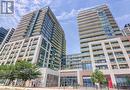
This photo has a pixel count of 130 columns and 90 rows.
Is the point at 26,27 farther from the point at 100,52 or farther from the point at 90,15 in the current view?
the point at 100,52

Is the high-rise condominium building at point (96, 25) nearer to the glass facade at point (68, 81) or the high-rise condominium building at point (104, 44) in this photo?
the high-rise condominium building at point (104, 44)

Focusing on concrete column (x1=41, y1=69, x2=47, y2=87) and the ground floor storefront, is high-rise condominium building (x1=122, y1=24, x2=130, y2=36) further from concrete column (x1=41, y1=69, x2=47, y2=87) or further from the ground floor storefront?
concrete column (x1=41, y1=69, x2=47, y2=87)

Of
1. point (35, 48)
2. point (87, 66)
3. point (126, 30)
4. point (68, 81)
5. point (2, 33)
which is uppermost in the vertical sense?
point (2, 33)

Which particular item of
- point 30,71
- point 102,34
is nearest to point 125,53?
point 102,34

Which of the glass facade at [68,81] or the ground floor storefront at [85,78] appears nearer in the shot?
the ground floor storefront at [85,78]

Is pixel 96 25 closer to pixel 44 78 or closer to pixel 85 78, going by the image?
pixel 85 78

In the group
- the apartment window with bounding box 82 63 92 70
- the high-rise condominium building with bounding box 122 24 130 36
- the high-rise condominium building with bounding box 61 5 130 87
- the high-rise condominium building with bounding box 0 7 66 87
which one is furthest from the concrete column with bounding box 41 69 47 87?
the high-rise condominium building with bounding box 122 24 130 36

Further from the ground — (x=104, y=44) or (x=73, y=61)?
(x=73, y=61)

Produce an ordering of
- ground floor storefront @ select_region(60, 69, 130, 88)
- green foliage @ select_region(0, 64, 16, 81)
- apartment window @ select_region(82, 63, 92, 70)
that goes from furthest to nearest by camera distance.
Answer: apartment window @ select_region(82, 63, 92, 70) < ground floor storefront @ select_region(60, 69, 130, 88) < green foliage @ select_region(0, 64, 16, 81)

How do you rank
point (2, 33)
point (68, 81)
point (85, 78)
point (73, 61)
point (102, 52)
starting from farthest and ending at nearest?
1. point (2, 33)
2. point (73, 61)
3. point (68, 81)
4. point (102, 52)
5. point (85, 78)

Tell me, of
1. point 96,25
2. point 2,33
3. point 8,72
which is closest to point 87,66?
point 96,25

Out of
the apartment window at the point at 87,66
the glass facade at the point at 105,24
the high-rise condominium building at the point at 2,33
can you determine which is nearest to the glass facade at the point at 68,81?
the apartment window at the point at 87,66

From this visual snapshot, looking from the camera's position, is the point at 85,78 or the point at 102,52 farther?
the point at 102,52

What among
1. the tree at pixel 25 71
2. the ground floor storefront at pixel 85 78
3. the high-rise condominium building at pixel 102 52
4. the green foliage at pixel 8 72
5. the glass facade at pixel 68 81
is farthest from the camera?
the glass facade at pixel 68 81
